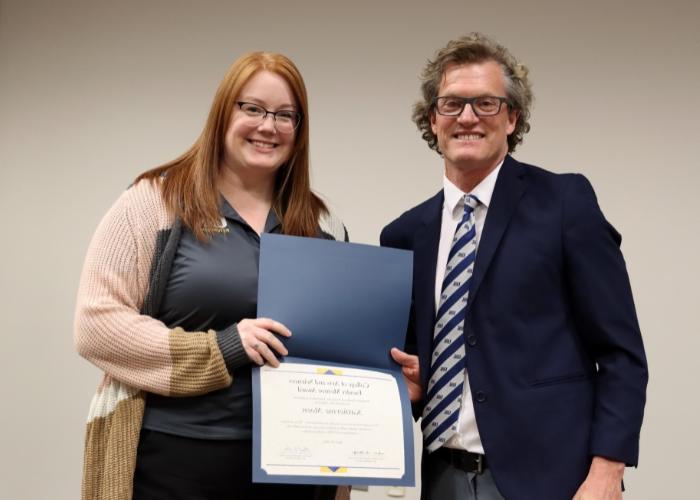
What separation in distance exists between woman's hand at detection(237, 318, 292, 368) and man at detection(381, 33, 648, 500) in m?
0.27

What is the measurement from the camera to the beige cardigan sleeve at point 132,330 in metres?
1.58

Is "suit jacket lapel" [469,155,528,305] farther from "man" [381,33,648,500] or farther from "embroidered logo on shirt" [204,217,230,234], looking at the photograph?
"embroidered logo on shirt" [204,217,230,234]

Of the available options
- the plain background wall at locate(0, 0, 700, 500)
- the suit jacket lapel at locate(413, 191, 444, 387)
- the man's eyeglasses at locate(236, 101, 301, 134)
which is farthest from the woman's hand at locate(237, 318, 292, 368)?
the plain background wall at locate(0, 0, 700, 500)

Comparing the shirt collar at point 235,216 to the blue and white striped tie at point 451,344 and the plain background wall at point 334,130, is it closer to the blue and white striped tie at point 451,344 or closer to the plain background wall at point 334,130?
the blue and white striped tie at point 451,344

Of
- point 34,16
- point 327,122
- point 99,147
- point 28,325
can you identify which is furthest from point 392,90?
point 28,325

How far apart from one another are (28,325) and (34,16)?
4.14 feet

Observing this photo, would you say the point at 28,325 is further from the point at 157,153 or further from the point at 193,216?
the point at 193,216

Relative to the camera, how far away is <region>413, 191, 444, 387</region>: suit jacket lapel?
1.73 meters

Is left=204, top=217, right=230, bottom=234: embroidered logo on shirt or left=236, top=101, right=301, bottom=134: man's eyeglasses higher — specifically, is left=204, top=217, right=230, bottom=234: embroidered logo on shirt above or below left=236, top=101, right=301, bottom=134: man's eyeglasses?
below

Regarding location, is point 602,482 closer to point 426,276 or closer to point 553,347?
point 553,347

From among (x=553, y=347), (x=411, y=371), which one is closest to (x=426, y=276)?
(x=411, y=371)

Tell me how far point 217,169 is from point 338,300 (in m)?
0.43

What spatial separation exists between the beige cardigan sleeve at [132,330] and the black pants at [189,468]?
4.8 inches

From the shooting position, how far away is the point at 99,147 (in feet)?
10.3
